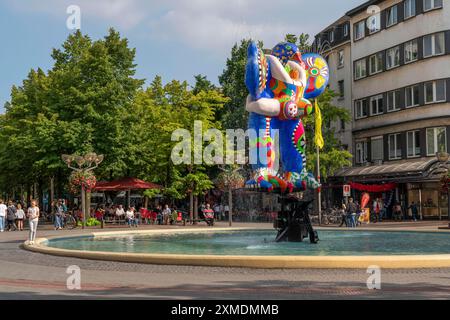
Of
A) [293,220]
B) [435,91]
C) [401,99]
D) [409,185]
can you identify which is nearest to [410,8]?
[401,99]

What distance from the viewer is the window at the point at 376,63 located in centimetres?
5403

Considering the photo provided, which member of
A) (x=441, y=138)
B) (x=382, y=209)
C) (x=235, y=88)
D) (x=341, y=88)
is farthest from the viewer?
(x=235, y=88)

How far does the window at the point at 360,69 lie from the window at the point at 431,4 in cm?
951

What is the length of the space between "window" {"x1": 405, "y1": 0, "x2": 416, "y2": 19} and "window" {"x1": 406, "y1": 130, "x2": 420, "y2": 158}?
891 cm

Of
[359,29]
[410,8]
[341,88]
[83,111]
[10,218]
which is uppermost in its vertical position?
[359,29]

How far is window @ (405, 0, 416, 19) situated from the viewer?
4922 centimetres

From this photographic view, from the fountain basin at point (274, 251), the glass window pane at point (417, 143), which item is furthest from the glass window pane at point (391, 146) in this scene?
the fountain basin at point (274, 251)

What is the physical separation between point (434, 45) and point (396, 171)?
9.54 metres

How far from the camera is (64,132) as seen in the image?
147 feet

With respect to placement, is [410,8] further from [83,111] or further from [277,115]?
[277,115]

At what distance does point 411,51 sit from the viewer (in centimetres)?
4962

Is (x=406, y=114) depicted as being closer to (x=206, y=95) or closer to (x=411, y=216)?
(x=411, y=216)

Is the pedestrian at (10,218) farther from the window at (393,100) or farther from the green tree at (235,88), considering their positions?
the window at (393,100)
